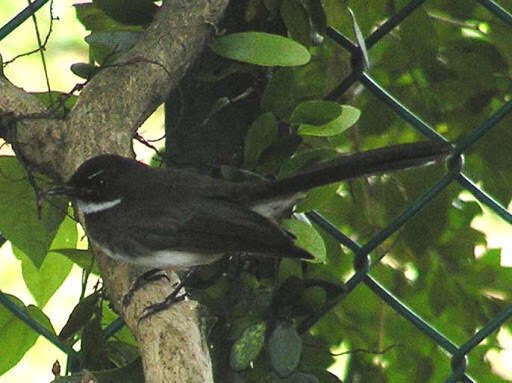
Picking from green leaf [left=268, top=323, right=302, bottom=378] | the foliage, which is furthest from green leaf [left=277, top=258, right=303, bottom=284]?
green leaf [left=268, top=323, right=302, bottom=378]

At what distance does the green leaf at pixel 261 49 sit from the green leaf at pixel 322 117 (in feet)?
0.28

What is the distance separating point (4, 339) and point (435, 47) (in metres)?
1.00

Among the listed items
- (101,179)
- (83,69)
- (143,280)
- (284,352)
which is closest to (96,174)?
(101,179)

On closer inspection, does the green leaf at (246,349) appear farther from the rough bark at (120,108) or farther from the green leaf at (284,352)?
the rough bark at (120,108)

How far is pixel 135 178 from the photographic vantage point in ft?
8.04

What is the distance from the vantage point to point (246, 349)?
2209mm

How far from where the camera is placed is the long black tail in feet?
7.49

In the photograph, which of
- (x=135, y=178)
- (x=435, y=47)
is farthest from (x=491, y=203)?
(x=135, y=178)

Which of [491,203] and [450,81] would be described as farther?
[450,81]

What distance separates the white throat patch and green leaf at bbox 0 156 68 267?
35 millimetres

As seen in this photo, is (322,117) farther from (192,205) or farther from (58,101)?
(58,101)

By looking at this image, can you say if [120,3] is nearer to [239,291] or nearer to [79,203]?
[79,203]

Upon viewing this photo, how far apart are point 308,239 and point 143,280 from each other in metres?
0.38

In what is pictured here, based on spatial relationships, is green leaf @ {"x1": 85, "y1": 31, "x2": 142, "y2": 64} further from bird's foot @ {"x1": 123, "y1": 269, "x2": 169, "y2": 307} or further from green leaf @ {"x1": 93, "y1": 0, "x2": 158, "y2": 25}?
bird's foot @ {"x1": 123, "y1": 269, "x2": 169, "y2": 307}
